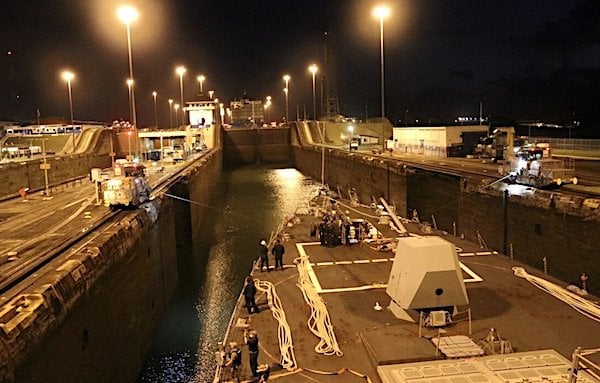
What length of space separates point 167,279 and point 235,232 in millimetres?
17465

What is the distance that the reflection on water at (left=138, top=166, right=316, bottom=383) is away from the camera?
25.0 metres

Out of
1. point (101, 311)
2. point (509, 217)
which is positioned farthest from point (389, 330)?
point (509, 217)

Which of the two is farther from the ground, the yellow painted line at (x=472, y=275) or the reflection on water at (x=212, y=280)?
the yellow painted line at (x=472, y=275)

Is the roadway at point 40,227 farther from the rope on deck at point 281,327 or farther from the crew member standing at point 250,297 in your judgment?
the rope on deck at point 281,327

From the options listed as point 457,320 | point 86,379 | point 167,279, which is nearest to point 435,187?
point 167,279

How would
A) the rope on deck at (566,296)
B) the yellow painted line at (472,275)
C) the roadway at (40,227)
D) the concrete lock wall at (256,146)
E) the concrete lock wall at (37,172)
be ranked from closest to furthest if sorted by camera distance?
1. the rope on deck at (566,296)
2. the yellow painted line at (472,275)
3. the roadway at (40,227)
4. the concrete lock wall at (37,172)
5. the concrete lock wall at (256,146)

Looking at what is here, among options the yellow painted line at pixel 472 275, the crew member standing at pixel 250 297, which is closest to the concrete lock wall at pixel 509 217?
the yellow painted line at pixel 472 275

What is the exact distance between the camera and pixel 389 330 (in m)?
14.8

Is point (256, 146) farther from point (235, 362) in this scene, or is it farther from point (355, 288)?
point (235, 362)

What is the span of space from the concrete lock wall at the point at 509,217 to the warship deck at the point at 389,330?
794cm

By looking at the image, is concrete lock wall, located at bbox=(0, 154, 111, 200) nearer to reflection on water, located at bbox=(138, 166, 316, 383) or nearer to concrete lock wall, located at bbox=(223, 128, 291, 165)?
reflection on water, located at bbox=(138, 166, 316, 383)

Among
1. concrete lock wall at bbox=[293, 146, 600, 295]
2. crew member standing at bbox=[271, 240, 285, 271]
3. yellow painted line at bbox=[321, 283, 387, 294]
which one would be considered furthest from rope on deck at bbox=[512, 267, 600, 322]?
crew member standing at bbox=[271, 240, 285, 271]

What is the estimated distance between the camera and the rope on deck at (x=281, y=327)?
13541 millimetres

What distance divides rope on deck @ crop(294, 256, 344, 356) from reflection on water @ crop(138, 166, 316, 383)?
24.0 feet
